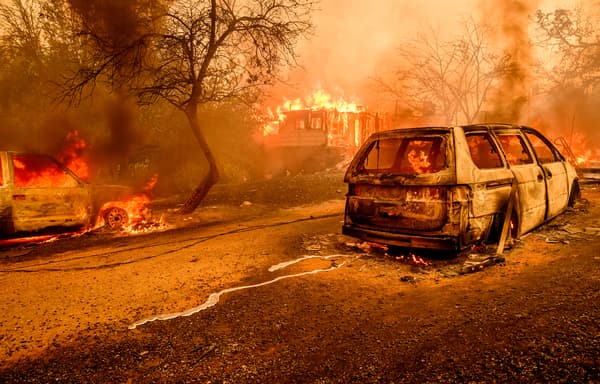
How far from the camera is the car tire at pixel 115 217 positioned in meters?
7.82

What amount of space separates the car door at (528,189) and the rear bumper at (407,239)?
1485mm

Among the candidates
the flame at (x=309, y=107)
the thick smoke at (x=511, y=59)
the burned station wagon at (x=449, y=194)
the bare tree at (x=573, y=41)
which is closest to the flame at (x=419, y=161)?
the burned station wagon at (x=449, y=194)

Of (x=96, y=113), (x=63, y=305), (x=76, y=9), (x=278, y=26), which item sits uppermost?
(x=76, y=9)

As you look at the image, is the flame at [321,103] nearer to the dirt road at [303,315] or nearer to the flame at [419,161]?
the flame at [419,161]

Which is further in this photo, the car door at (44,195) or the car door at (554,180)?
the car door at (44,195)

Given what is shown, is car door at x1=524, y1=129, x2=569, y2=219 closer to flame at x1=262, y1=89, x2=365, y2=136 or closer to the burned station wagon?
the burned station wagon

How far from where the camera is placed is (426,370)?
2.50 metres

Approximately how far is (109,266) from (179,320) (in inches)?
96.3

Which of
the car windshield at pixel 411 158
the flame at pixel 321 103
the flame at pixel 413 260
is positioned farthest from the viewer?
the flame at pixel 321 103

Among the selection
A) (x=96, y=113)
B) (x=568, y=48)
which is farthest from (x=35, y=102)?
(x=568, y=48)

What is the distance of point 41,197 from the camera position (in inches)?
259

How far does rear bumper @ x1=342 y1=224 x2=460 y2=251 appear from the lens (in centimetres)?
427

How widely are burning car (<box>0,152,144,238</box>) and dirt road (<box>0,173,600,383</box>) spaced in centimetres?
88

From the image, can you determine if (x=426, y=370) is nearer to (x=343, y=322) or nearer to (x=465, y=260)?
(x=343, y=322)
